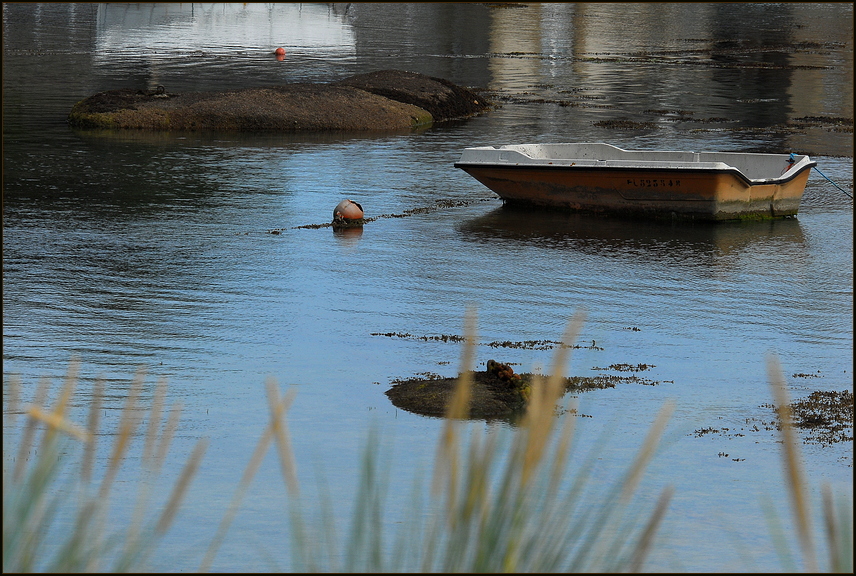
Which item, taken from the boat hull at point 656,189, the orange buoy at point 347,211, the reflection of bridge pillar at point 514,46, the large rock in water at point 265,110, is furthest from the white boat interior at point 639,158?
the reflection of bridge pillar at point 514,46

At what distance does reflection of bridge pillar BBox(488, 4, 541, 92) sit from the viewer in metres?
45.0

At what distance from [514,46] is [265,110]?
32.1 metres

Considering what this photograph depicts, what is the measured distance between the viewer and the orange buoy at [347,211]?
1816cm

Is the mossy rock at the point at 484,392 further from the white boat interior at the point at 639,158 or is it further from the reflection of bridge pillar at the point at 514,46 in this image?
the reflection of bridge pillar at the point at 514,46

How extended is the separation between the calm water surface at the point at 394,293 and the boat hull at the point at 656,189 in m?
0.34

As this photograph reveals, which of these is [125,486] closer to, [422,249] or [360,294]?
[360,294]

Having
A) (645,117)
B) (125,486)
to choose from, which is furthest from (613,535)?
(645,117)

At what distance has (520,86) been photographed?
139 feet

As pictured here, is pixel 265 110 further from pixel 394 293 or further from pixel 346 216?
pixel 394 293

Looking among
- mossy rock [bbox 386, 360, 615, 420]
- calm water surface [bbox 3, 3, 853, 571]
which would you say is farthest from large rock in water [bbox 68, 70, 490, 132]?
mossy rock [bbox 386, 360, 615, 420]

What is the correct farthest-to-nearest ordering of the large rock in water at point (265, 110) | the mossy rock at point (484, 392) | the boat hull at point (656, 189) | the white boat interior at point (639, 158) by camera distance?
the large rock in water at point (265, 110) < the white boat interior at point (639, 158) < the boat hull at point (656, 189) < the mossy rock at point (484, 392)

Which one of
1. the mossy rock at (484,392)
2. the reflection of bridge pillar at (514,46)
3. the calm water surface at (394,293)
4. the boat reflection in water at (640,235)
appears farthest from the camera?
the reflection of bridge pillar at (514,46)

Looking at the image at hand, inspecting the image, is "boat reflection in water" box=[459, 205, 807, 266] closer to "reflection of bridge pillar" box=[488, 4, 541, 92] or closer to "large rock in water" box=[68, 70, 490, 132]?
"large rock in water" box=[68, 70, 490, 132]

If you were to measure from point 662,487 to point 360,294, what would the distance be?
6584mm
